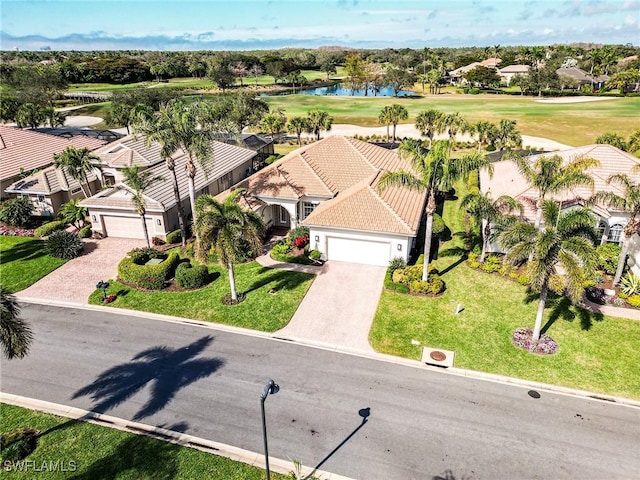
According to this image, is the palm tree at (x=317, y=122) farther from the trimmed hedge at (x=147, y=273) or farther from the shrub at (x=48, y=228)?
the trimmed hedge at (x=147, y=273)

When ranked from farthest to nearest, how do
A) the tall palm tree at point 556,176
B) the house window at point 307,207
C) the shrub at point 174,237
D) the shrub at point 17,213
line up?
the shrub at point 17,213 → the house window at point 307,207 → the shrub at point 174,237 → the tall palm tree at point 556,176

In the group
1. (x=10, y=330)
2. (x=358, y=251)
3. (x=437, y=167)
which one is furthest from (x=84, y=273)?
(x=437, y=167)

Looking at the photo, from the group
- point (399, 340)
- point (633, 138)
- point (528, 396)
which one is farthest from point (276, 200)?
point (633, 138)

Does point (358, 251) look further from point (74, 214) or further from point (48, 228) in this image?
point (48, 228)

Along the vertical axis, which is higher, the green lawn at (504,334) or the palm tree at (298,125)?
the palm tree at (298,125)

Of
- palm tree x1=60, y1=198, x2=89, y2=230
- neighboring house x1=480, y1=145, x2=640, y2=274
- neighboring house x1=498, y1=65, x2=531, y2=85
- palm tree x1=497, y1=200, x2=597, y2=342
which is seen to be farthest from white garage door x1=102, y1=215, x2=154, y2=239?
neighboring house x1=498, y1=65, x2=531, y2=85

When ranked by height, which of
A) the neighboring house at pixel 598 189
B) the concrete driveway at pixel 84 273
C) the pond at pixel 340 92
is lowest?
the concrete driveway at pixel 84 273

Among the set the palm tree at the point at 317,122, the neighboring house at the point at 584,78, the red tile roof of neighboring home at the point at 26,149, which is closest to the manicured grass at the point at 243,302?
the red tile roof of neighboring home at the point at 26,149
